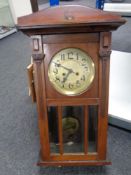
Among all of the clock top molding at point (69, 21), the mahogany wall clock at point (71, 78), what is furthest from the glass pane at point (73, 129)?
the clock top molding at point (69, 21)

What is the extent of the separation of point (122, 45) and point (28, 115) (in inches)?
59.4

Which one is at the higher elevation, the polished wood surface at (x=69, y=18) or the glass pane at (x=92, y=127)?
the polished wood surface at (x=69, y=18)

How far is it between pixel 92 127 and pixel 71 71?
0.80 feet

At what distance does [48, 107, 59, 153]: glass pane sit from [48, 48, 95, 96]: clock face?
10cm

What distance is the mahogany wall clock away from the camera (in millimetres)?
614

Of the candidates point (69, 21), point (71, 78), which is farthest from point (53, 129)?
point (69, 21)

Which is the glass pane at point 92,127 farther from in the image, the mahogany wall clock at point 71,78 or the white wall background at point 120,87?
the white wall background at point 120,87

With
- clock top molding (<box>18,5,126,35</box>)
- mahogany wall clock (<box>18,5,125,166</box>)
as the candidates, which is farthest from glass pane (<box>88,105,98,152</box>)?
clock top molding (<box>18,5,126,35</box>)

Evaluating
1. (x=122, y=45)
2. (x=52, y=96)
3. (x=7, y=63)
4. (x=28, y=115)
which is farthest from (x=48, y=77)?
(x=122, y=45)

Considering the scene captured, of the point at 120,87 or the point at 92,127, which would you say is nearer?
the point at 92,127

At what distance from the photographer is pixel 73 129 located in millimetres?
849

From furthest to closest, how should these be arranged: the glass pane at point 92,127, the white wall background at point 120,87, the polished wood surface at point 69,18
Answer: the white wall background at point 120,87 → the glass pane at point 92,127 → the polished wood surface at point 69,18

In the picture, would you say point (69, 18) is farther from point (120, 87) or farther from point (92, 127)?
point (120, 87)

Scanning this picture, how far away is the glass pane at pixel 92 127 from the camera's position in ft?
2.53
